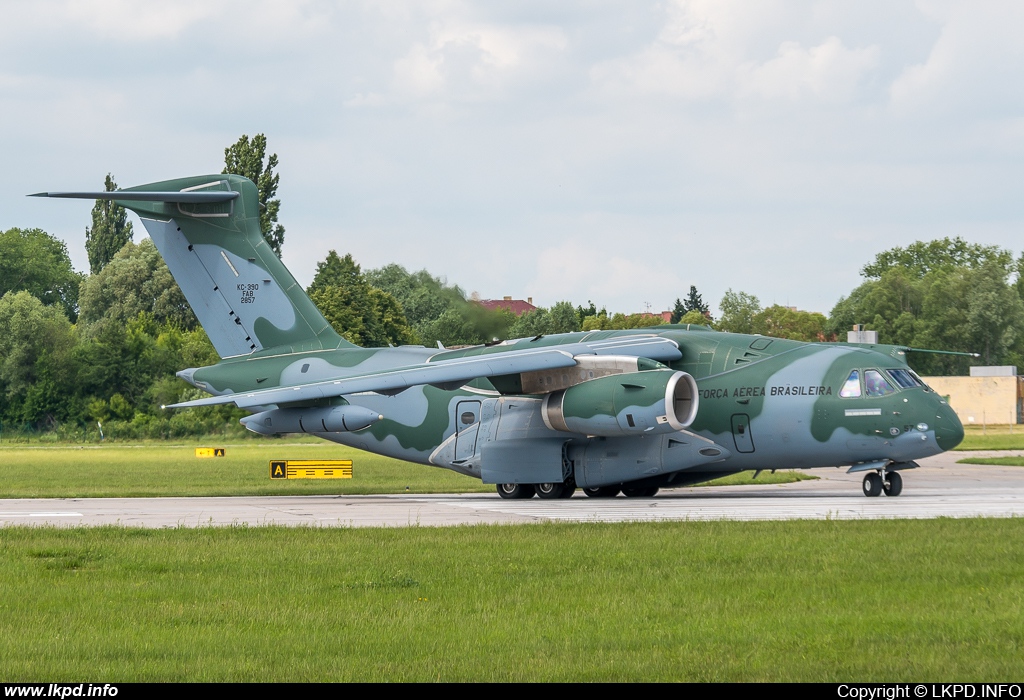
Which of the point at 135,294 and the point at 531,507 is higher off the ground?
the point at 135,294

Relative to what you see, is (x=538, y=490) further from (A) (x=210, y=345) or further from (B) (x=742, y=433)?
(A) (x=210, y=345)

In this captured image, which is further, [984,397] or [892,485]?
[984,397]

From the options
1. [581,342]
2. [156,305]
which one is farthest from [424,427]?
[156,305]

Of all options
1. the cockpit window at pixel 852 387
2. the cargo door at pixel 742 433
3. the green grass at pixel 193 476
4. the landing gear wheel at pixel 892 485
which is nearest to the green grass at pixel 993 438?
the green grass at pixel 193 476

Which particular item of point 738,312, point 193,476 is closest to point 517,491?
point 193,476

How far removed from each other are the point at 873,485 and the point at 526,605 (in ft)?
49.4

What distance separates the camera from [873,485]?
24141mm

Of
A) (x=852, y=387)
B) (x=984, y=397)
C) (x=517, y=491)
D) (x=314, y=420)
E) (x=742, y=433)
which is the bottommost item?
(x=517, y=491)

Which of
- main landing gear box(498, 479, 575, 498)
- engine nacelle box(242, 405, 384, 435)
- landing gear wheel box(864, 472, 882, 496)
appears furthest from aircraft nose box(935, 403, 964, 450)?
engine nacelle box(242, 405, 384, 435)

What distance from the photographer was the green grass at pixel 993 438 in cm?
5188

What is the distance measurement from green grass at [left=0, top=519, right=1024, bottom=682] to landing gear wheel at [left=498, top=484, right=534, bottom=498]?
933 cm

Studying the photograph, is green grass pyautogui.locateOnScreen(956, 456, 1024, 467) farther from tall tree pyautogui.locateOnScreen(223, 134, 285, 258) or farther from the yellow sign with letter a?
tall tree pyautogui.locateOnScreen(223, 134, 285, 258)
